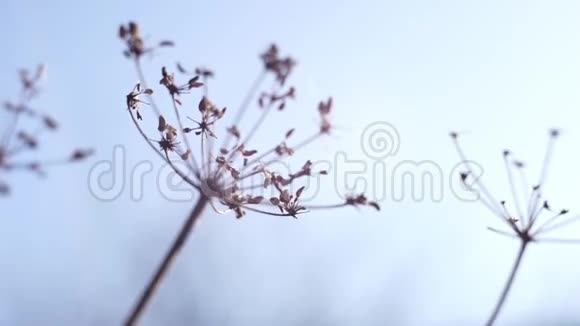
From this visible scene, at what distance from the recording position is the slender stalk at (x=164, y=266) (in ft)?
18.2

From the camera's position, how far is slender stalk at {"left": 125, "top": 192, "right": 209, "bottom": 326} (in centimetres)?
554

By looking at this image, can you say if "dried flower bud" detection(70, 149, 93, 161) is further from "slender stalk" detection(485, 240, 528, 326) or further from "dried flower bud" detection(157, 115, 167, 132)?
"slender stalk" detection(485, 240, 528, 326)

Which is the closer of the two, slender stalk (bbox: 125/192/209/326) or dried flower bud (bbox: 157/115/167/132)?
slender stalk (bbox: 125/192/209/326)

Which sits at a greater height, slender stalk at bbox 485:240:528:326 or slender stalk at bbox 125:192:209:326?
slender stalk at bbox 485:240:528:326

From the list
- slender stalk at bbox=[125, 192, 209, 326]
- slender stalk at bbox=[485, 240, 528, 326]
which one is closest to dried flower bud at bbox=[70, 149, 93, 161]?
slender stalk at bbox=[125, 192, 209, 326]

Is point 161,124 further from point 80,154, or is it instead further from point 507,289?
point 507,289

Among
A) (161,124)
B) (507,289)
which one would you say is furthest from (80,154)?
(507,289)

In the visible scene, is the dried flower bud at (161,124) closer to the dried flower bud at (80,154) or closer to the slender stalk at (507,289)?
the dried flower bud at (80,154)

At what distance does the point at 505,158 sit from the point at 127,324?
25.2ft

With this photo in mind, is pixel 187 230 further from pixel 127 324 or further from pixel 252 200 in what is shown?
pixel 252 200

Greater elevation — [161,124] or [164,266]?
[161,124]

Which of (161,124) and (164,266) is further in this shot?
(161,124)

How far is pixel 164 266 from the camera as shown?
590 centimetres

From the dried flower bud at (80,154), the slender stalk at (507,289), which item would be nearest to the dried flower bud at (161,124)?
the dried flower bud at (80,154)
